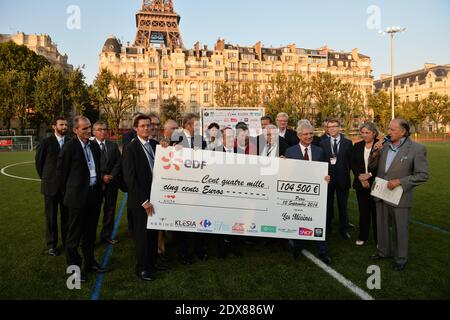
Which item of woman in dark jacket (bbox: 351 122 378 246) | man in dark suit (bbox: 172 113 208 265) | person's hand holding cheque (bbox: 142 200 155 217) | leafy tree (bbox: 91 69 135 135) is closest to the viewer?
person's hand holding cheque (bbox: 142 200 155 217)

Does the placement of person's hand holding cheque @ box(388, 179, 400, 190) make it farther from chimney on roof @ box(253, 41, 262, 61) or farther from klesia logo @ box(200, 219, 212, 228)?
chimney on roof @ box(253, 41, 262, 61)

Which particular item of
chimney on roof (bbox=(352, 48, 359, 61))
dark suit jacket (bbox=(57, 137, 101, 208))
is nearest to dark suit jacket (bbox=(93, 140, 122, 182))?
dark suit jacket (bbox=(57, 137, 101, 208))

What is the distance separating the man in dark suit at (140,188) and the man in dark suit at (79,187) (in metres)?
0.72

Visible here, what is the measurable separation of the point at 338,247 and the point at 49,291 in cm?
496

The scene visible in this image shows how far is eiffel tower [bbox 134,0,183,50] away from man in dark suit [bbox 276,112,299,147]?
7784 centimetres

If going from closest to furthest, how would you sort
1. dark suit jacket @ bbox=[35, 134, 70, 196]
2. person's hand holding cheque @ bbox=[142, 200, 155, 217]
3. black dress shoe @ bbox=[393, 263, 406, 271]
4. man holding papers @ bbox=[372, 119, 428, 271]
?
1. person's hand holding cheque @ bbox=[142, 200, 155, 217]
2. man holding papers @ bbox=[372, 119, 428, 271]
3. black dress shoe @ bbox=[393, 263, 406, 271]
4. dark suit jacket @ bbox=[35, 134, 70, 196]

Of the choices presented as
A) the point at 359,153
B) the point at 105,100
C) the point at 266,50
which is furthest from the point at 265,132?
the point at 266,50

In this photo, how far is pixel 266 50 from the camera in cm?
8825

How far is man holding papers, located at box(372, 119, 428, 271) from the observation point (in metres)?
4.99

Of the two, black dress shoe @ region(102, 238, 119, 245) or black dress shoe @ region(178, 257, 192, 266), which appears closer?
black dress shoe @ region(178, 257, 192, 266)

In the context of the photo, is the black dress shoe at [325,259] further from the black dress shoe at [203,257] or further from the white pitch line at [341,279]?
the black dress shoe at [203,257]

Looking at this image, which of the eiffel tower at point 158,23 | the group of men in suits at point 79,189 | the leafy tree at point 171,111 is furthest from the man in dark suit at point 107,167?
the eiffel tower at point 158,23

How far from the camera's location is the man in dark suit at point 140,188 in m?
4.79

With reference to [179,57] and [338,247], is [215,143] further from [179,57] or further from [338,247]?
[179,57]
